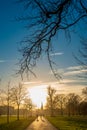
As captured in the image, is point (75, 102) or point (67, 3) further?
point (75, 102)

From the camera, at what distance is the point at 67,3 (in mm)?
7680

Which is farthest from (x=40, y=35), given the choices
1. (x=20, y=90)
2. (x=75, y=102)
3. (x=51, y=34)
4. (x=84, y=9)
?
(x=75, y=102)

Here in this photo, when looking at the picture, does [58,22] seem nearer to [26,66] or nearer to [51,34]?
[51,34]

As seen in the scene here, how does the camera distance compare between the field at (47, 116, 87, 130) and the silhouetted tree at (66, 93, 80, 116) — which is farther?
the silhouetted tree at (66, 93, 80, 116)

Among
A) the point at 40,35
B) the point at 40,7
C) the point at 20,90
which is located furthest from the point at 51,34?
the point at 20,90

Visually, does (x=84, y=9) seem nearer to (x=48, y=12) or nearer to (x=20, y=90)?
(x=48, y=12)

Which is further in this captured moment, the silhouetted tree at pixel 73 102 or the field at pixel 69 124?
the silhouetted tree at pixel 73 102

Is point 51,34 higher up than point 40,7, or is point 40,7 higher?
point 40,7

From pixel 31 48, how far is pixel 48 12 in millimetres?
1139

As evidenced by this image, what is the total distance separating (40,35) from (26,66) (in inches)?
39.7

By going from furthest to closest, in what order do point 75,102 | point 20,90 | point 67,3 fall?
1. point 75,102
2. point 20,90
3. point 67,3

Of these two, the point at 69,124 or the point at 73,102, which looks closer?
the point at 69,124

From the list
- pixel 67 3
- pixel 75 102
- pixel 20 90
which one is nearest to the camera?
pixel 67 3

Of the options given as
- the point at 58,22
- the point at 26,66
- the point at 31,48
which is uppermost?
the point at 58,22
